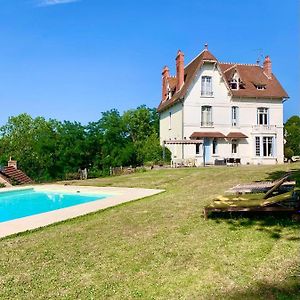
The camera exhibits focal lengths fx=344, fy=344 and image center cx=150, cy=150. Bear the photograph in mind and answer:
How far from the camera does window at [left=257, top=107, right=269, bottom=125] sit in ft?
121

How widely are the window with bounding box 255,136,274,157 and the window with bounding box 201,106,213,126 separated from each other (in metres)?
5.57

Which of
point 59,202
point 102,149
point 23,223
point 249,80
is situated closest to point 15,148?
point 102,149

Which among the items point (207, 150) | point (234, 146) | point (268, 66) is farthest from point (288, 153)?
point (207, 150)

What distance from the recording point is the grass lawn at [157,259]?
4.91 meters

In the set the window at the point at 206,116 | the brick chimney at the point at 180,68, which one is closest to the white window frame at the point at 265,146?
the window at the point at 206,116

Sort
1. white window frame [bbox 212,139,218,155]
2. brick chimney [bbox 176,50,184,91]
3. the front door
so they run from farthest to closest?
1. brick chimney [bbox 176,50,184,91]
2. white window frame [bbox 212,139,218,155]
3. the front door

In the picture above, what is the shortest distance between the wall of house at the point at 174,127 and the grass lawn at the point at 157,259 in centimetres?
2575

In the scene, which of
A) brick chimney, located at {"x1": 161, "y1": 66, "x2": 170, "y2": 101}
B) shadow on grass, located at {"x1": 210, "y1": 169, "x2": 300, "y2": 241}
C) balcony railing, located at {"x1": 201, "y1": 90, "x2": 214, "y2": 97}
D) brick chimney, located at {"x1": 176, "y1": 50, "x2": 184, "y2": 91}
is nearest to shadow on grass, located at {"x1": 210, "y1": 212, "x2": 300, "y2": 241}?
shadow on grass, located at {"x1": 210, "y1": 169, "x2": 300, "y2": 241}

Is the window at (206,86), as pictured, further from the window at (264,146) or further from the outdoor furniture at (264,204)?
the outdoor furniture at (264,204)

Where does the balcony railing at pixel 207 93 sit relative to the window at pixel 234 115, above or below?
above

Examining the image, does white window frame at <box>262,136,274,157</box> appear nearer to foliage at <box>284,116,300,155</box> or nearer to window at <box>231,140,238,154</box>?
A: window at <box>231,140,238,154</box>

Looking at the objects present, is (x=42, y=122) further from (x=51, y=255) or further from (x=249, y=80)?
(x=51, y=255)

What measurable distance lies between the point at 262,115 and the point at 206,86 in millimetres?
7221

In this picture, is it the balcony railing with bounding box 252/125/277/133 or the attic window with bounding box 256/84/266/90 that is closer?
the balcony railing with bounding box 252/125/277/133
